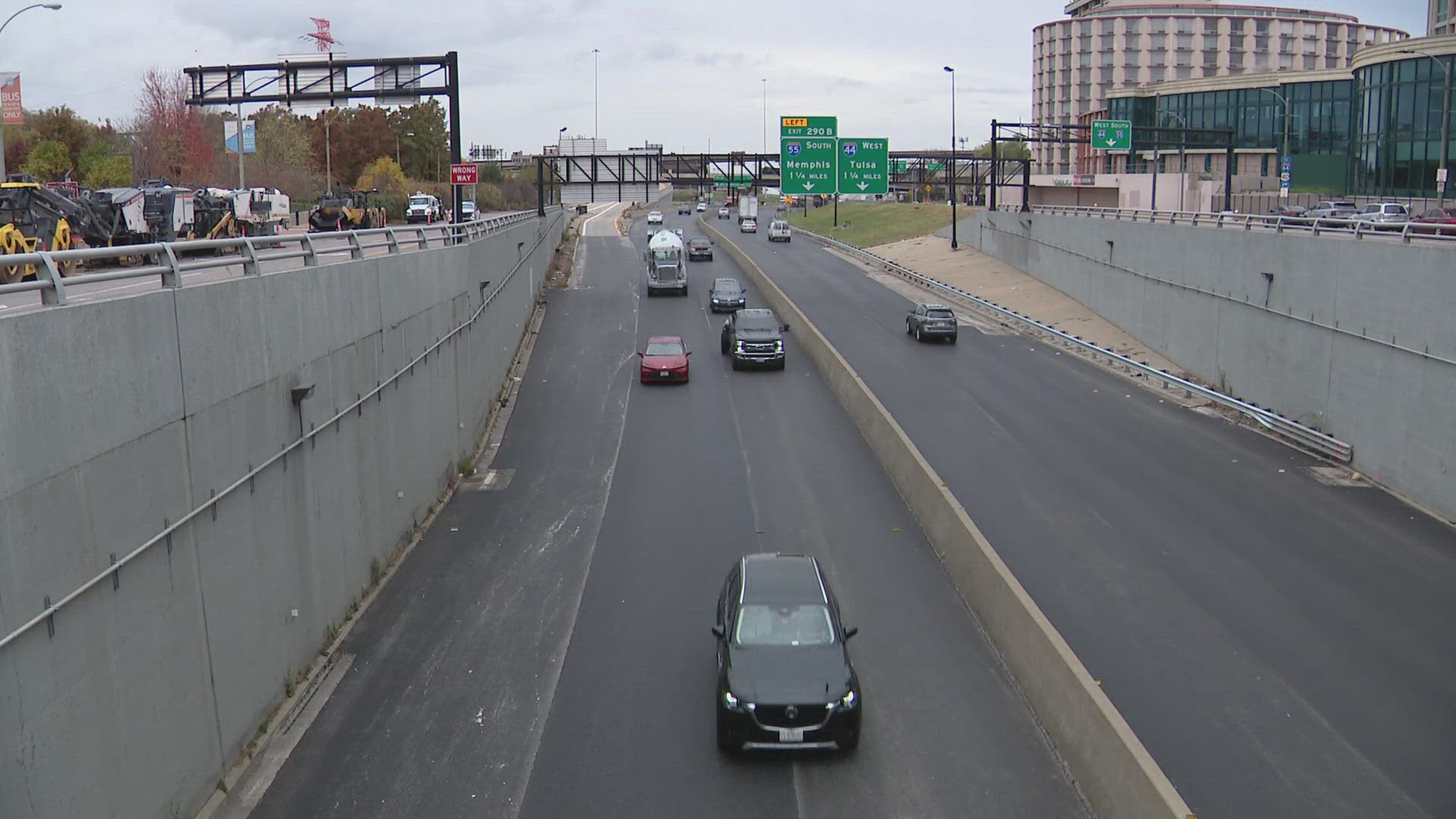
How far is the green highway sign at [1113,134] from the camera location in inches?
2618

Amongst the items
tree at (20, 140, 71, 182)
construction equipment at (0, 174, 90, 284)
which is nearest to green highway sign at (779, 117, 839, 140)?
tree at (20, 140, 71, 182)

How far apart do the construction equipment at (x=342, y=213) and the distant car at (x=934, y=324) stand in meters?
19.7

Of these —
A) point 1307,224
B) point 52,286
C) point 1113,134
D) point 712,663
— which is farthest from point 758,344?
point 1113,134

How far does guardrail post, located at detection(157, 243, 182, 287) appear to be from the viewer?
486 inches

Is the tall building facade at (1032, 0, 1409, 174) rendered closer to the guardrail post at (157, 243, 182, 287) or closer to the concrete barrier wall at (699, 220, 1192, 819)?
the concrete barrier wall at (699, 220, 1192, 819)

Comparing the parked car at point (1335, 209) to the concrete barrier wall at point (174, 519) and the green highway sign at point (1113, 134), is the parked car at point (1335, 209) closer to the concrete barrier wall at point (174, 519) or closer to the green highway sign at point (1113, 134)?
the green highway sign at point (1113, 134)

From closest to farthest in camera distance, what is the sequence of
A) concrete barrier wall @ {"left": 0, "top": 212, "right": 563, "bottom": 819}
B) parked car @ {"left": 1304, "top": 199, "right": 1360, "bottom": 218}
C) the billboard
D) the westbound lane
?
concrete barrier wall @ {"left": 0, "top": 212, "right": 563, "bottom": 819} → the westbound lane → the billboard → parked car @ {"left": 1304, "top": 199, "right": 1360, "bottom": 218}

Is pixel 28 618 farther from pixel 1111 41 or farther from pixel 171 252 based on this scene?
pixel 1111 41

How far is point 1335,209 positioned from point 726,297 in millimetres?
34481

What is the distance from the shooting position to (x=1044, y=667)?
48.8 ft

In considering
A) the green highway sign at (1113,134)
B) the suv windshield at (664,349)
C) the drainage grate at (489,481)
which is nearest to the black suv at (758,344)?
the suv windshield at (664,349)

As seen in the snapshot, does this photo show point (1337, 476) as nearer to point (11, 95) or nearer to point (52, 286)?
point (52, 286)

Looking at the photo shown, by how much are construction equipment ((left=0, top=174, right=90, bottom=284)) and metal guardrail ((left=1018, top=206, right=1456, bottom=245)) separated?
89.3ft

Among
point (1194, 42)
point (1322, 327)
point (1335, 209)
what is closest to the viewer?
point (1322, 327)
